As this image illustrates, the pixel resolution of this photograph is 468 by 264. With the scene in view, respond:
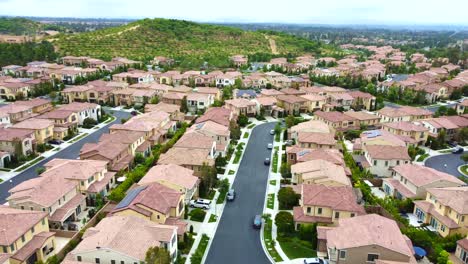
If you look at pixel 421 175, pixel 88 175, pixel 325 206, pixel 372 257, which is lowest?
pixel 372 257

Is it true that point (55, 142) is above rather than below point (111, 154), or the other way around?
below

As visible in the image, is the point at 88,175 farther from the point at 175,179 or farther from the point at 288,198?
the point at 288,198

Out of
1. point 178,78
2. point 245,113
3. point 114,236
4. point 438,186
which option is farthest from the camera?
point 178,78

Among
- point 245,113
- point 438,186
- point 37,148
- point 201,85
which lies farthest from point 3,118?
point 438,186

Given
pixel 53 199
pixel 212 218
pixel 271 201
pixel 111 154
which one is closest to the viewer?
pixel 53 199

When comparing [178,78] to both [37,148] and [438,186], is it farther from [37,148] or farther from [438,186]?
[438,186]

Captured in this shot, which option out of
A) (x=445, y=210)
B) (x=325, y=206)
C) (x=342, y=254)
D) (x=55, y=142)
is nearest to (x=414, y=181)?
(x=445, y=210)
